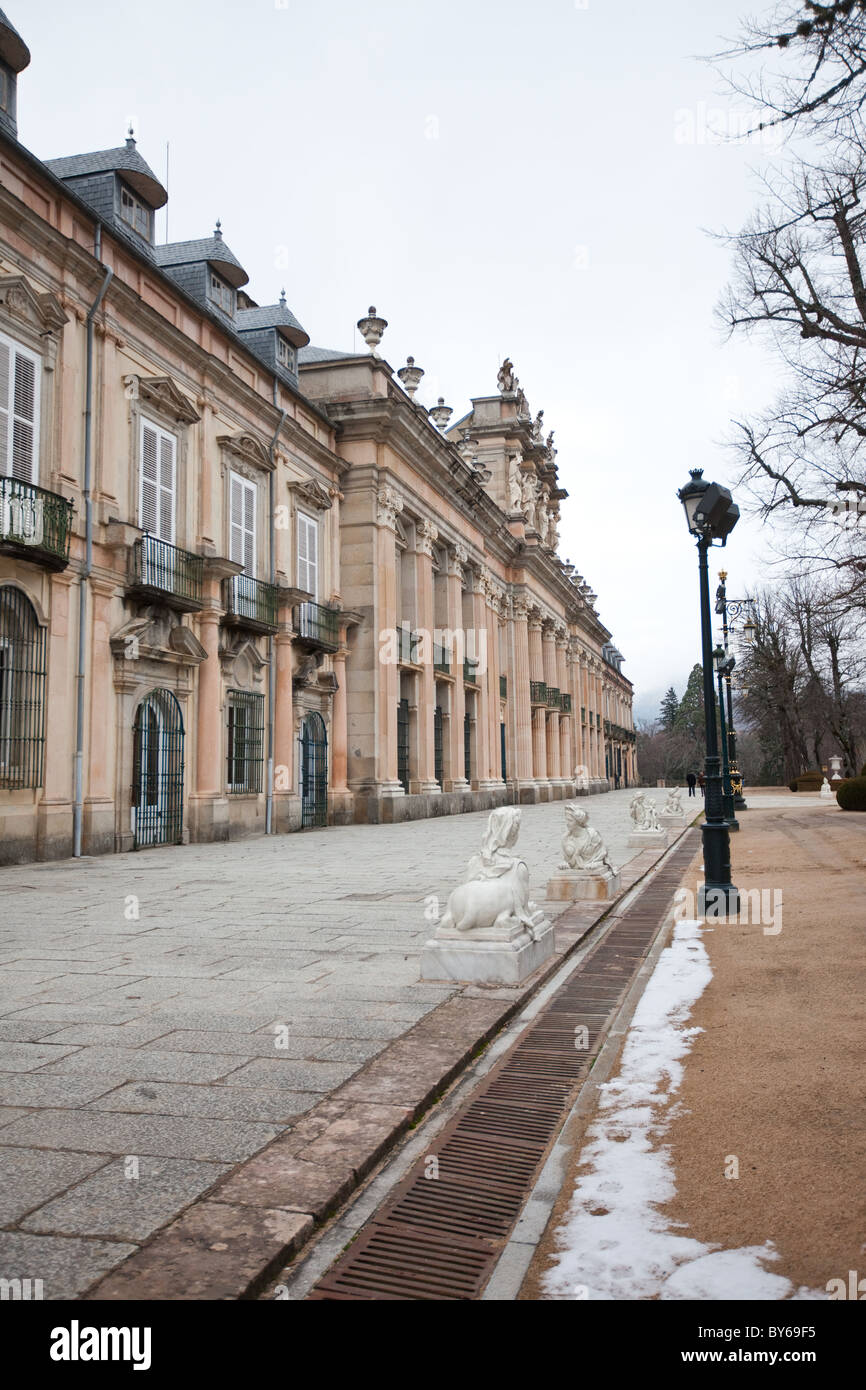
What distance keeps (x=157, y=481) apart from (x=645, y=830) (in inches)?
442

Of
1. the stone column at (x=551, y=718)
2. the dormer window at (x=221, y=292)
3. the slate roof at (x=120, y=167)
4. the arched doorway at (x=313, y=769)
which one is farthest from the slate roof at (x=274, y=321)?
the stone column at (x=551, y=718)

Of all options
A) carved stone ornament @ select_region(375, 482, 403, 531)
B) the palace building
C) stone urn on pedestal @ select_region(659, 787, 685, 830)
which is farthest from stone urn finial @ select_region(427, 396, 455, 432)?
stone urn on pedestal @ select_region(659, 787, 685, 830)

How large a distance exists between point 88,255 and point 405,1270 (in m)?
17.1

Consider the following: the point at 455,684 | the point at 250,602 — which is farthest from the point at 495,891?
the point at 455,684

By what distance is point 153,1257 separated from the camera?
286 cm

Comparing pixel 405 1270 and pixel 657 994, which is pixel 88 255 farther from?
pixel 405 1270

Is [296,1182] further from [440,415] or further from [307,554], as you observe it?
[440,415]

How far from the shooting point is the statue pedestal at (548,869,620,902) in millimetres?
10531

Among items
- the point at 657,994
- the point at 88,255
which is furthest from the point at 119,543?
the point at 657,994

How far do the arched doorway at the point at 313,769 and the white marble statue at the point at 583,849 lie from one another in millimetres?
14941

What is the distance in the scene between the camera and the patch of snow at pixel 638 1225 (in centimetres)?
279

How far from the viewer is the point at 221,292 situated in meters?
22.7

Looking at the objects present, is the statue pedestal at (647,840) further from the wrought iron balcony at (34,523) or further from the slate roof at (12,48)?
the slate roof at (12,48)
